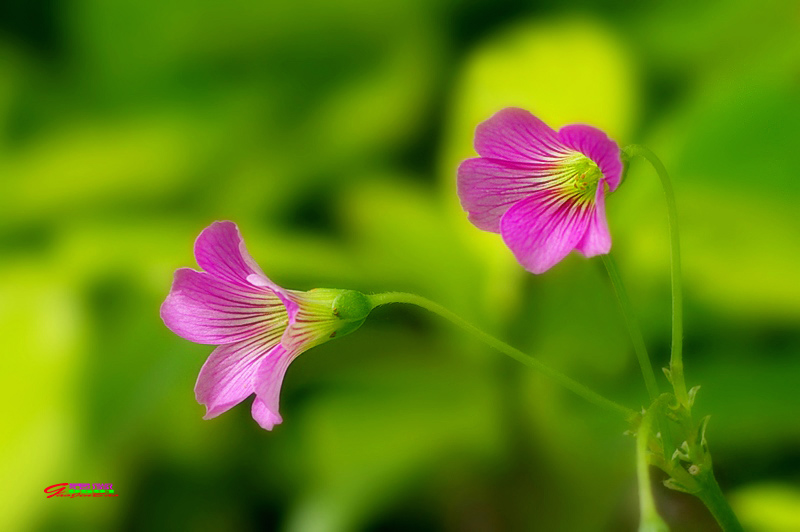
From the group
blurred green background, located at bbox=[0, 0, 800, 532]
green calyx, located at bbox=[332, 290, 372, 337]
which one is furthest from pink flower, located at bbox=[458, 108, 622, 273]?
blurred green background, located at bbox=[0, 0, 800, 532]

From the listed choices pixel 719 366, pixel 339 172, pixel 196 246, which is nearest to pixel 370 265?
pixel 339 172

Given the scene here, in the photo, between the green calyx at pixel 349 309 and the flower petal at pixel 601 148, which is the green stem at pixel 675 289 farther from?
the green calyx at pixel 349 309

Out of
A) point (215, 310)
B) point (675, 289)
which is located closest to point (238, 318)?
point (215, 310)

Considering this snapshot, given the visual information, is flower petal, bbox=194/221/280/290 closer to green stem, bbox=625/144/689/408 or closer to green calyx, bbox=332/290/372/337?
green calyx, bbox=332/290/372/337

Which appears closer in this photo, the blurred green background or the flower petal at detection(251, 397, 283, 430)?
the flower petal at detection(251, 397, 283, 430)

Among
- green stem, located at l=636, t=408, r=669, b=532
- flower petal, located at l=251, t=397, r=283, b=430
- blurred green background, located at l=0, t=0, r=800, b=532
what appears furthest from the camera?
blurred green background, located at l=0, t=0, r=800, b=532

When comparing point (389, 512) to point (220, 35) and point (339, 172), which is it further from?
point (220, 35)
